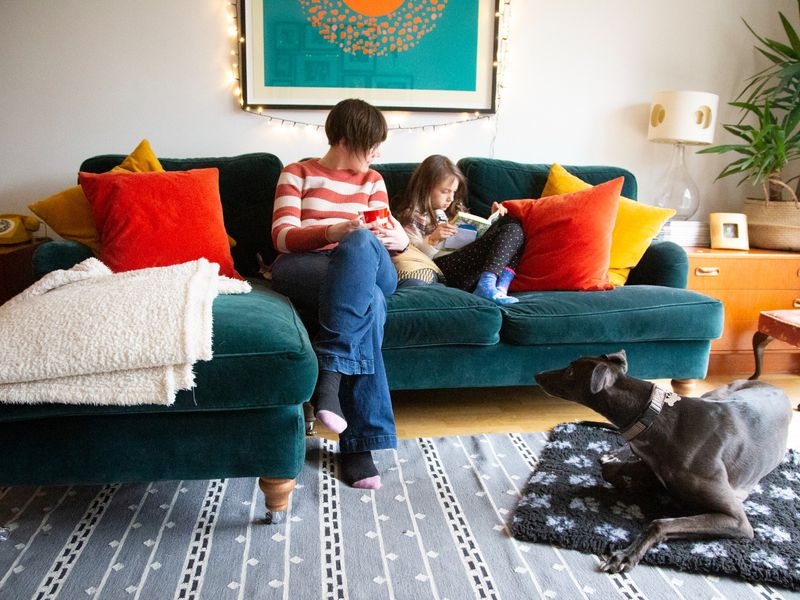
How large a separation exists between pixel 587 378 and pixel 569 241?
0.89 metres

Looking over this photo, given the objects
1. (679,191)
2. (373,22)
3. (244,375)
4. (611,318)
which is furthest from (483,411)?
(373,22)

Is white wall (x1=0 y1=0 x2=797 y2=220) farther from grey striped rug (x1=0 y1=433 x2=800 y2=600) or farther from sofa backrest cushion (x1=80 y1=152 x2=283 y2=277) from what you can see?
grey striped rug (x1=0 y1=433 x2=800 y2=600)

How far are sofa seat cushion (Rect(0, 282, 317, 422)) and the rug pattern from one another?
628mm

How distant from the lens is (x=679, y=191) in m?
3.01

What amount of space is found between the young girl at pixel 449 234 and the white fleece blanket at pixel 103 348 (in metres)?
1.10

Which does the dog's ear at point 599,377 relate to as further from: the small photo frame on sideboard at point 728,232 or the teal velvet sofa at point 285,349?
the small photo frame on sideboard at point 728,232

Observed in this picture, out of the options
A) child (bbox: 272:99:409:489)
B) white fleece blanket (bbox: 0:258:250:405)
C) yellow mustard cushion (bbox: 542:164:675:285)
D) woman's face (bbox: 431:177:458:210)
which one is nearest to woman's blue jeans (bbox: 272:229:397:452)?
child (bbox: 272:99:409:489)

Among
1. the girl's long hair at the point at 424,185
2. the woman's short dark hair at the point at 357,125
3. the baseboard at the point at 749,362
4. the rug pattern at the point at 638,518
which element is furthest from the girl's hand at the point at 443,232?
the baseboard at the point at 749,362

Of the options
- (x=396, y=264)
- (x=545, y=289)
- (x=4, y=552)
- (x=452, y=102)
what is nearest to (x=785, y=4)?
(x=452, y=102)

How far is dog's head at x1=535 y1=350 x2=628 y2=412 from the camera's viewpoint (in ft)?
4.71

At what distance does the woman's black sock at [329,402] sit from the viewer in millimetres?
Result: 1507

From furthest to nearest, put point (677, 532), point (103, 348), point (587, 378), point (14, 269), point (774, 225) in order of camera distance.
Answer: point (774, 225) → point (14, 269) → point (587, 378) → point (677, 532) → point (103, 348)

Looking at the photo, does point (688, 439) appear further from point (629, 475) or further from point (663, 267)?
point (663, 267)

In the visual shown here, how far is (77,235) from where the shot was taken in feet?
6.91
